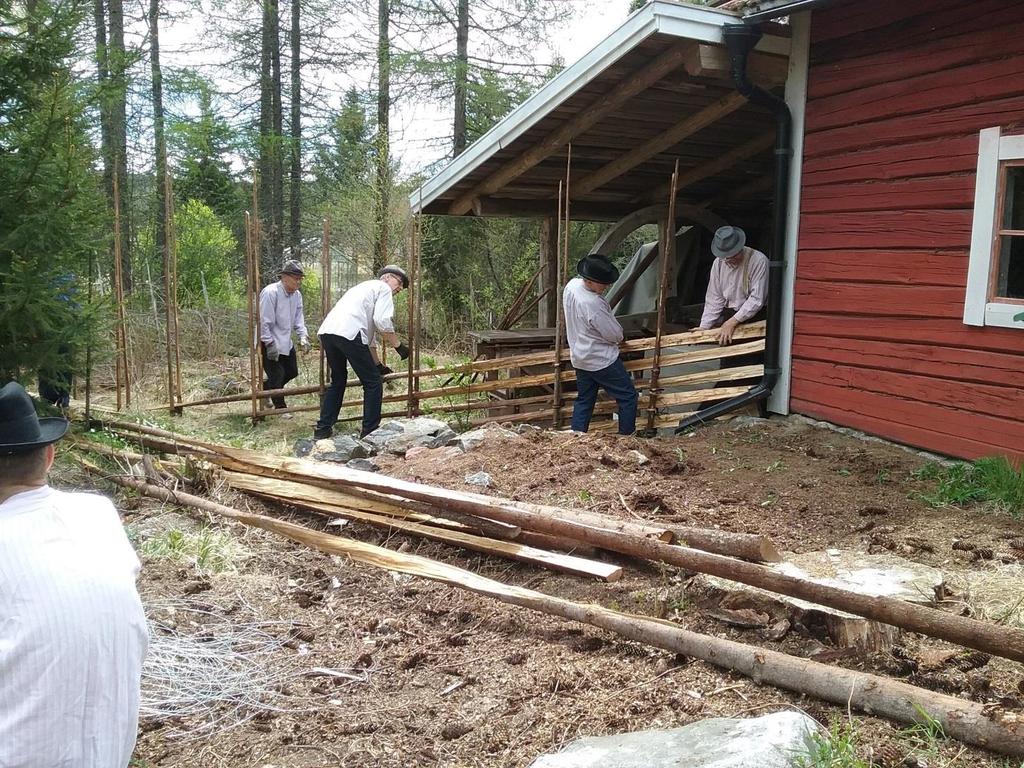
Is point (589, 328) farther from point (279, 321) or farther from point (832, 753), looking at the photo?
point (832, 753)

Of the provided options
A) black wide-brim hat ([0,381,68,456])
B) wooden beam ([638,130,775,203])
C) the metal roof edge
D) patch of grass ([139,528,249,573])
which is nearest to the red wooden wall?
the metal roof edge

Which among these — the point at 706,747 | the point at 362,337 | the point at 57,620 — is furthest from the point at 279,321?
the point at 706,747

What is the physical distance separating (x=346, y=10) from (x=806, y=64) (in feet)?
63.8

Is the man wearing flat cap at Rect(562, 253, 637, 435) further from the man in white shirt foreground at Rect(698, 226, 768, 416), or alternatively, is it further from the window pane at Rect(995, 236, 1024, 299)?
the window pane at Rect(995, 236, 1024, 299)

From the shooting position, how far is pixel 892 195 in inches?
258

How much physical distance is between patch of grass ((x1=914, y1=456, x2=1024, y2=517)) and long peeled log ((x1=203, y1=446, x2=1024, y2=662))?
2.46 m

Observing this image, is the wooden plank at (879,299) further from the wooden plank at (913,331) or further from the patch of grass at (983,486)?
the patch of grass at (983,486)

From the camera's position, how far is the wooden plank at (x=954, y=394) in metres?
5.75

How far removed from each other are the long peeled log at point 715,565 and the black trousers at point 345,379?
281cm

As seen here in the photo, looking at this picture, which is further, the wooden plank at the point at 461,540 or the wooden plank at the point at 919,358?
the wooden plank at the point at 919,358

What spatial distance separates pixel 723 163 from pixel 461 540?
6.77 meters

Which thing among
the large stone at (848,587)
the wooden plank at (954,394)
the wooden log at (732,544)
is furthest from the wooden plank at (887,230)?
the wooden log at (732,544)

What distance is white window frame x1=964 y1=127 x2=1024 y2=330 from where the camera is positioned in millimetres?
5691

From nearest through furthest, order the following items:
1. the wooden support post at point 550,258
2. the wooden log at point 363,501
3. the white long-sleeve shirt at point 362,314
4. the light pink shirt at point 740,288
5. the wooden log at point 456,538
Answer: the wooden log at point 456,538
the wooden log at point 363,501
the light pink shirt at point 740,288
the white long-sleeve shirt at point 362,314
the wooden support post at point 550,258
